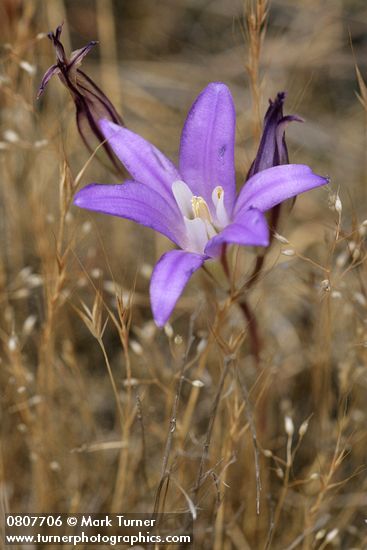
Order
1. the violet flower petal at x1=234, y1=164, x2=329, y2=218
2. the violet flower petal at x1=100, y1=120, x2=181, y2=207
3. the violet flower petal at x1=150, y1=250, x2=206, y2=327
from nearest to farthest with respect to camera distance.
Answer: the violet flower petal at x1=150, y1=250, x2=206, y2=327 < the violet flower petal at x1=234, y1=164, x2=329, y2=218 < the violet flower petal at x1=100, y1=120, x2=181, y2=207

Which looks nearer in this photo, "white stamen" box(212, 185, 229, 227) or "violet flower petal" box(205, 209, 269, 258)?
"violet flower petal" box(205, 209, 269, 258)

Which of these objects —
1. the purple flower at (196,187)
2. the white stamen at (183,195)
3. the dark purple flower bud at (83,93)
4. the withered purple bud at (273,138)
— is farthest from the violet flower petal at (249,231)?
the dark purple flower bud at (83,93)

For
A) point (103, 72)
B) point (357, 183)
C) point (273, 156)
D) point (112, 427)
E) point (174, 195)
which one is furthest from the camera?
point (103, 72)

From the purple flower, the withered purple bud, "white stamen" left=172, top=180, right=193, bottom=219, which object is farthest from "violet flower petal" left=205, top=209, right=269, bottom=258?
"white stamen" left=172, top=180, right=193, bottom=219

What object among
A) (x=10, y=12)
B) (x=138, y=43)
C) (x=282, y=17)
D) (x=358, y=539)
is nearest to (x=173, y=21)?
(x=138, y=43)

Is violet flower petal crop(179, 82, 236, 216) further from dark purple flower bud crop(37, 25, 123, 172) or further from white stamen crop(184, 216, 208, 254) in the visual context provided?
dark purple flower bud crop(37, 25, 123, 172)

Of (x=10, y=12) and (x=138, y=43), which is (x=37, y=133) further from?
(x=138, y=43)

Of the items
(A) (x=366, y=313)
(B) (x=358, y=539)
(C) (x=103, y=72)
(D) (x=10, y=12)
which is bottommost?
(B) (x=358, y=539)

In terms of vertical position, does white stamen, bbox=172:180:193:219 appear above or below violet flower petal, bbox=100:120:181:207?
below
